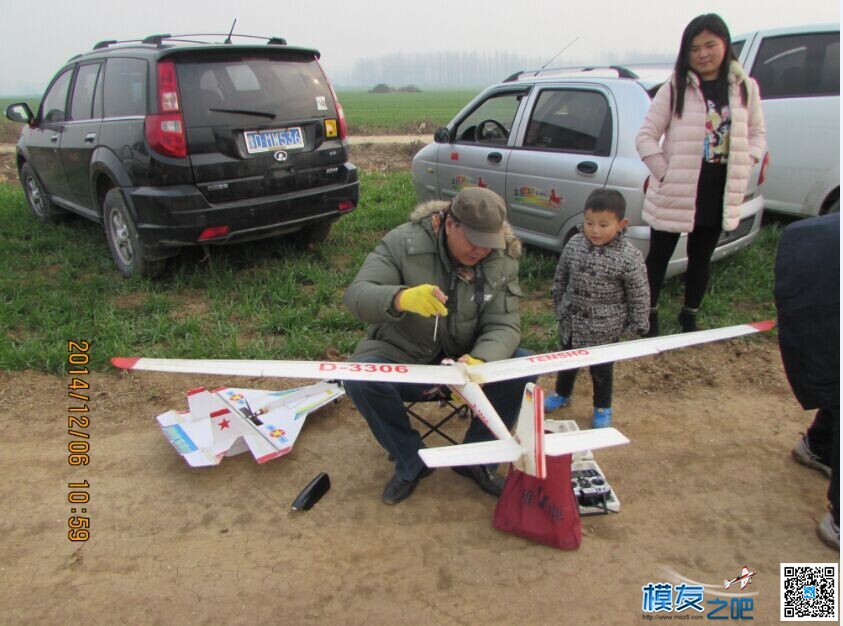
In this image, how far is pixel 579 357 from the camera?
258 cm

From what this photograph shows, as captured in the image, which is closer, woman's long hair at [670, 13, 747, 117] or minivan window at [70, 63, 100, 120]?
woman's long hair at [670, 13, 747, 117]

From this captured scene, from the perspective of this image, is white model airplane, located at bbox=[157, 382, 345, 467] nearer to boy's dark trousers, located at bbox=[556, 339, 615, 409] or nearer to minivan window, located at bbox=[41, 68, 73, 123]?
boy's dark trousers, located at bbox=[556, 339, 615, 409]

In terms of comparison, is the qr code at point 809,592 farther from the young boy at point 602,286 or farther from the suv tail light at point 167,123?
the suv tail light at point 167,123

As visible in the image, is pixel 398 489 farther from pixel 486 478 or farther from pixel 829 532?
pixel 829 532

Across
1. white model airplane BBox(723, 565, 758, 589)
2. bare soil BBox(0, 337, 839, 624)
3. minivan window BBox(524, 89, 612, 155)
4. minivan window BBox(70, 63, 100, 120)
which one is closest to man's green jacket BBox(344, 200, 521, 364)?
bare soil BBox(0, 337, 839, 624)

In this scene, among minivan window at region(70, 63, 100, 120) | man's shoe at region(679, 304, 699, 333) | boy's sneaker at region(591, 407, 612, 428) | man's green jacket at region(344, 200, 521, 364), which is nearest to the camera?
man's green jacket at region(344, 200, 521, 364)

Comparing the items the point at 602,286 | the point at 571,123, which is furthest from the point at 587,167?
the point at 602,286

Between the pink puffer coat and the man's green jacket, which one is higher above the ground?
the pink puffer coat

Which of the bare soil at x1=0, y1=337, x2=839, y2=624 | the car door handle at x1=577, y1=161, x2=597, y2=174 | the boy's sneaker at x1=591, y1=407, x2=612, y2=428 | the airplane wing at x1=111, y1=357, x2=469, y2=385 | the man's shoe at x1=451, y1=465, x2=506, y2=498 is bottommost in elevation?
the bare soil at x1=0, y1=337, x2=839, y2=624

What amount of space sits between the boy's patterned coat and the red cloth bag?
2.98ft

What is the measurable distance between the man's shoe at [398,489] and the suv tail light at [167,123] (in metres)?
3.02

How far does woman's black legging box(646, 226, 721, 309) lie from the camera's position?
3.64 m

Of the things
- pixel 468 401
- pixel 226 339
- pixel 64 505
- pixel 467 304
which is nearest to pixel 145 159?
pixel 226 339

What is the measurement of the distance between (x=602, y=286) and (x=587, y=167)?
1.71 meters
